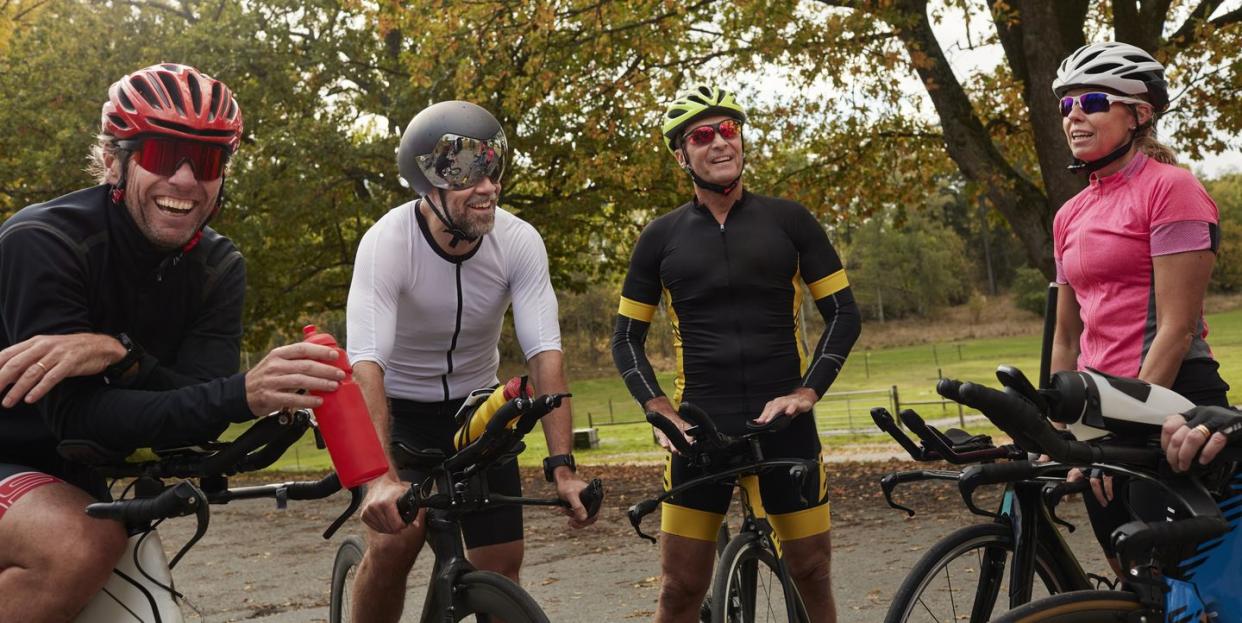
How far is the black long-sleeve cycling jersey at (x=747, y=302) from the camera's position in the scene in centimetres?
467

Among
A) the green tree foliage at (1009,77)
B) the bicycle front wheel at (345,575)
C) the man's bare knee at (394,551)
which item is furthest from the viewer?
the green tree foliage at (1009,77)

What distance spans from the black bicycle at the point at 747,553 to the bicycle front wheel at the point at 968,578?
81cm

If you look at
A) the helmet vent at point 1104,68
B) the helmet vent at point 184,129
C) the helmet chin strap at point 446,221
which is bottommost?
the helmet chin strap at point 446,221

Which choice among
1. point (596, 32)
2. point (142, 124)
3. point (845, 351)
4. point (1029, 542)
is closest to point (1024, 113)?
point (596, 32)

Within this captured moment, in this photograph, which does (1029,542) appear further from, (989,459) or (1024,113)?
(1024,113)

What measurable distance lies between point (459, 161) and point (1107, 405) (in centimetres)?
207

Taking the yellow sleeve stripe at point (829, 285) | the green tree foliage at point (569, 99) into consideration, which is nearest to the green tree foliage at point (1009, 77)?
the green tree foliage at point (569, 99)

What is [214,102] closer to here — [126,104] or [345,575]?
[126,104]

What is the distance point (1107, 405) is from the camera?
2529 millimetres

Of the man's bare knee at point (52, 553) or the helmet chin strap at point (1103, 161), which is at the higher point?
the helmet chin strap at point (1103, 161)

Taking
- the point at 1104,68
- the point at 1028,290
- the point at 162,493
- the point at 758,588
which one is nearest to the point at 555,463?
the point at 758,588

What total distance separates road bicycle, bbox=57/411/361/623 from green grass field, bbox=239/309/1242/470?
41.1 ft

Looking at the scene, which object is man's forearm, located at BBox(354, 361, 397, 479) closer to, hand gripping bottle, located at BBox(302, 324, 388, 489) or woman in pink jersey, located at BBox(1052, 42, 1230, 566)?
hand gripping bottle, located at BBox(302, 324, 388, 489)

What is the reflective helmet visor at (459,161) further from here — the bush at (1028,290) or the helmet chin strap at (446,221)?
the bush at (1028,290)
